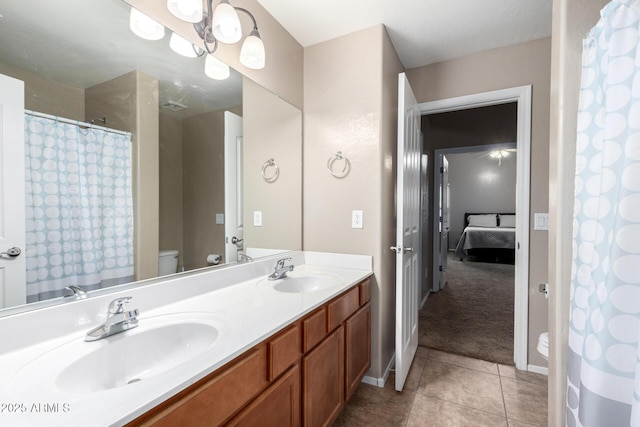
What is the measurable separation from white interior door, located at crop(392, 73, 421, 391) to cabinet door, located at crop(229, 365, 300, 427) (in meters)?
0.89

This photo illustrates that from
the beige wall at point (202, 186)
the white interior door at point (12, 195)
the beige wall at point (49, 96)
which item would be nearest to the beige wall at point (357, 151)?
the beige wall at point (202, 186)

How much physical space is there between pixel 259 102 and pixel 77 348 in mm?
1501

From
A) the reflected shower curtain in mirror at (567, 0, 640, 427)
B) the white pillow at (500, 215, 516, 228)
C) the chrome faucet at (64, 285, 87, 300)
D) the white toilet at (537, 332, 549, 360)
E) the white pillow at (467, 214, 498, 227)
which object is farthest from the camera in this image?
the white pillow at (467, 214, 498, 227)

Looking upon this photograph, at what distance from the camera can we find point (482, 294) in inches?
157

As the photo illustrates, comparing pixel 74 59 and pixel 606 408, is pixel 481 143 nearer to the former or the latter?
pixel 606 408

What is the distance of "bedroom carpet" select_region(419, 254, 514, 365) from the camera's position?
2.45 m

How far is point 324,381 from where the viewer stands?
1329 mm

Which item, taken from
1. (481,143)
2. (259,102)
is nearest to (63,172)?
(259,102)

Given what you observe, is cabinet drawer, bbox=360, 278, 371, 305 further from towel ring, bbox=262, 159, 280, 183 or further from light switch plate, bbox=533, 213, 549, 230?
light switch plate, bbox=533, 213, 549, 230

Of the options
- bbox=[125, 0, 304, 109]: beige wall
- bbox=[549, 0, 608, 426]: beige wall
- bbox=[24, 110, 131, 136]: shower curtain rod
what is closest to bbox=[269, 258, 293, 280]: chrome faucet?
bbox=[24, 110, 131, 136]: shower curtain rod

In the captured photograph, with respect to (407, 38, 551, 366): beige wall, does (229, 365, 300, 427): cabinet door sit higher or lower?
lower

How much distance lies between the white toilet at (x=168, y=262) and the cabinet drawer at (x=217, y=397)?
23.0 inches

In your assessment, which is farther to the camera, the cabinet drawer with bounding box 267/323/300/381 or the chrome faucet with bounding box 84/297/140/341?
the cabinet drawer with bounding box 267/323/300/381

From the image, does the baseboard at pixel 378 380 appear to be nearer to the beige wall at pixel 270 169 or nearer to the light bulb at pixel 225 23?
the beige wall at pixel 270 169
